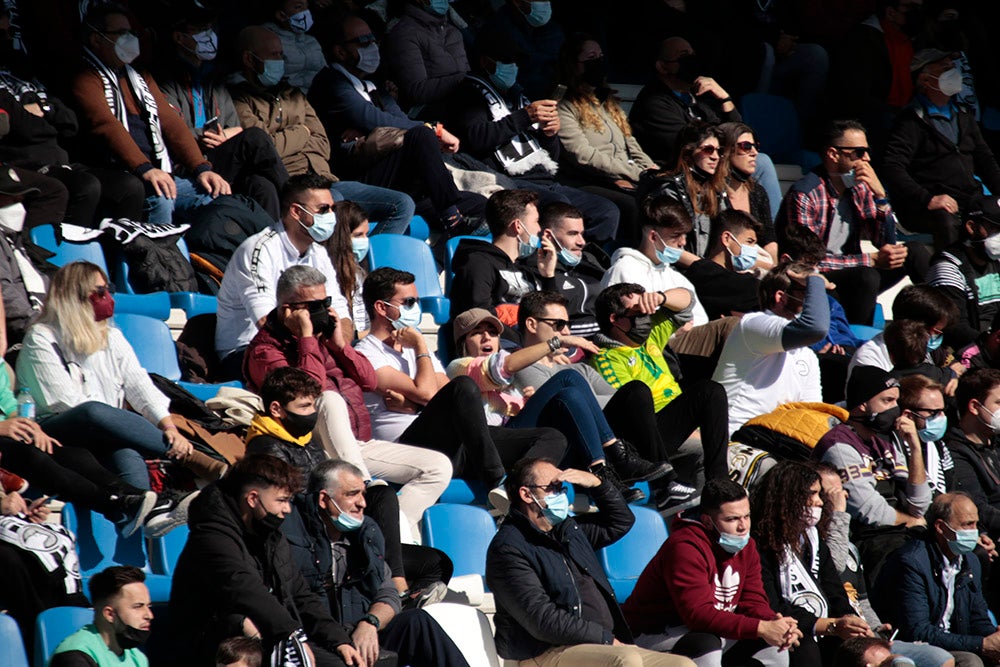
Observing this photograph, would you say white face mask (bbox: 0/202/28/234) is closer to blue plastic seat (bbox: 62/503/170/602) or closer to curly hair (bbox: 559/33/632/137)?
blue plastic seat (bbox: 62/503/170/602)

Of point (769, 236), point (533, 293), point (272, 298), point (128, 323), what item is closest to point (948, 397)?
point (769, 236)

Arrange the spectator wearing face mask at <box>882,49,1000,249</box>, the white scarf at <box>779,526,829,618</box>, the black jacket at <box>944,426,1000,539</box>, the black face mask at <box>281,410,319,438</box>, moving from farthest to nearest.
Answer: the spectator wearing face mask at <box>882,49,1000,249</box>
the black jacket at <box>944,426,1000,539</box>
the white scarf at <box>779,526,829,618</box>
the black face mask at <box>281,410,319,438</box>

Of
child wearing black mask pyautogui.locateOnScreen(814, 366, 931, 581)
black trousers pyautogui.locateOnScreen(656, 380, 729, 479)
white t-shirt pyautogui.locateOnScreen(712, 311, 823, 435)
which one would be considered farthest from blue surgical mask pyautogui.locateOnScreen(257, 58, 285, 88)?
child wearing black mask pyautogui.locateOnScreen(814, 366, 931, 581)

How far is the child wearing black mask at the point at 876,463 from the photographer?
6.66 m

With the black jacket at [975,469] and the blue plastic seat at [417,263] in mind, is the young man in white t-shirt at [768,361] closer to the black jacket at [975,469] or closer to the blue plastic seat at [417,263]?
the black jacket at [975,469]

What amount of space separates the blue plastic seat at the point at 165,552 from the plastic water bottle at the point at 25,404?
1.93ft

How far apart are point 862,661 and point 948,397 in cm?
205

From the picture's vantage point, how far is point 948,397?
7395 mm

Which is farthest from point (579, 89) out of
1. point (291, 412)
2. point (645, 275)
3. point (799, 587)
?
point (291, 412)

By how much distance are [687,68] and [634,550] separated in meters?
3.53

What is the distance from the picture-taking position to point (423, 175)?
778cm

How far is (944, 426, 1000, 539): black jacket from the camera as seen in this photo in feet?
23.2

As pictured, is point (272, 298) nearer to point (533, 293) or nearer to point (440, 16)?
point (533, 293)

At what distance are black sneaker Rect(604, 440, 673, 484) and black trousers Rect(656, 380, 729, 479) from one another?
263mm
